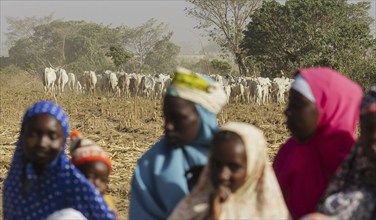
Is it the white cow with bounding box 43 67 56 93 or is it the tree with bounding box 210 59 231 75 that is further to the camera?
the tree with bounding box 210 59 231 75

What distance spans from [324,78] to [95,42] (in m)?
46.7

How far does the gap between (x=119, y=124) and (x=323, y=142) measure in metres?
9.70

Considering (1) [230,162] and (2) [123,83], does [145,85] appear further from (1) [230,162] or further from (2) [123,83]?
(1) [230,162]

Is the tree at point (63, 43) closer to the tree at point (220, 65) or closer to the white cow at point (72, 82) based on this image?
the tree at point (220, 65)

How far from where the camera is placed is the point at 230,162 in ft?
7.01

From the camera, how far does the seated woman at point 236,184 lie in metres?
2.15

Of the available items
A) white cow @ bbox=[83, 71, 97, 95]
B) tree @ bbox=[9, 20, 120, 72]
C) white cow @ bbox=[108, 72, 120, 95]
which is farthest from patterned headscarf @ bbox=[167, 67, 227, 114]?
tree @ bbox=[9, 20, 120, 72]

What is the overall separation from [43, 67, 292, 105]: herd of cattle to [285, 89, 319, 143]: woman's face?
15.9 meters

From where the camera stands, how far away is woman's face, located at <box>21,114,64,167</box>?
8.61 feet

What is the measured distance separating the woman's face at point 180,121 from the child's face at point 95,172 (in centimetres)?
64

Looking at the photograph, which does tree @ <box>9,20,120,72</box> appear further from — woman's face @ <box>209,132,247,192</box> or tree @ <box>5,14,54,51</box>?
woman's face @ <box>209,132,247,192</box>

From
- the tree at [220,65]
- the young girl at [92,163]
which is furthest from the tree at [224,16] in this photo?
the young girl at [92,163]

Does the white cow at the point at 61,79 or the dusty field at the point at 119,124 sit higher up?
the white cow at the point at 61,79

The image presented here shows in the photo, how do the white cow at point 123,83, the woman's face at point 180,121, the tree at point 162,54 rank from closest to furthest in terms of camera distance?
the woman's face at point 180,121, the white cow at point 123,83, the tree at point 162,54
